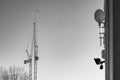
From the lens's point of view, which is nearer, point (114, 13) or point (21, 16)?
point (114, 13)

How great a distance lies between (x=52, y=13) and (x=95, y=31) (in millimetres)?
1151

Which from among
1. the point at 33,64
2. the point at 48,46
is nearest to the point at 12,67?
the point at 33,64

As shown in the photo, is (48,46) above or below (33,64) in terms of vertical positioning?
above

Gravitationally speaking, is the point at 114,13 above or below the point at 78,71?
above

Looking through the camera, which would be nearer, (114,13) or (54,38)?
(114,13)

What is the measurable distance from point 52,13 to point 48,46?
0.83 meters

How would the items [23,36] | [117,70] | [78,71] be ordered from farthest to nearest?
[23,36]
[78,71]
[117,70]

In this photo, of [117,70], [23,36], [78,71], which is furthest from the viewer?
[23,36]

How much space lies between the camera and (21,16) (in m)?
4.92

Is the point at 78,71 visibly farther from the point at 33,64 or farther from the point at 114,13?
the point at 114,13

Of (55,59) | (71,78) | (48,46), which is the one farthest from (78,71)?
(48,46)

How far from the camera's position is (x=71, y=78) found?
461 cm

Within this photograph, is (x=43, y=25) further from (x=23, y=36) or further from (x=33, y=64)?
(x=33, y=64)

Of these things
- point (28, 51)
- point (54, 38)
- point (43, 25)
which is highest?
point (43, 25)
